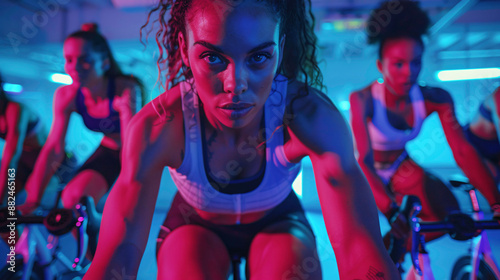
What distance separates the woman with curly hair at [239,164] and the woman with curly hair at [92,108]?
593 millimetres

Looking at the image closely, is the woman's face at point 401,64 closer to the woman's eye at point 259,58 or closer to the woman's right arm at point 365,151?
the woman's right arm at point 365,151

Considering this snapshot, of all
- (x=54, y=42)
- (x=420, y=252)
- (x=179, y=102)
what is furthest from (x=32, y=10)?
(x=420, y=252)

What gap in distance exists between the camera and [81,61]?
1119 mm

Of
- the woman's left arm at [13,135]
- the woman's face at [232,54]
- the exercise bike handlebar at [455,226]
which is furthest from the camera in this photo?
the woman's left arm at [13,135]

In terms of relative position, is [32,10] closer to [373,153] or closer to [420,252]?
[373,153]

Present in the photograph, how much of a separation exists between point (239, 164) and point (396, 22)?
2.85 feet

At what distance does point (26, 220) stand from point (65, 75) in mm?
603

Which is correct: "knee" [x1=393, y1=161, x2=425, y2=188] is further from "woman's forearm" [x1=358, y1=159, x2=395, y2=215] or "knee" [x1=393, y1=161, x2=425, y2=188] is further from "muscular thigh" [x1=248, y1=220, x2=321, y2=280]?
"muscular thigh" [x1=248, y1=220, x2=321, y2=280]

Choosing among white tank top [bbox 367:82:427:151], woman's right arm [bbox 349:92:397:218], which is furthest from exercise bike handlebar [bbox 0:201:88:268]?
white tank top [bbox 367:82:427:151]

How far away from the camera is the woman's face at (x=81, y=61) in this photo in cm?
111

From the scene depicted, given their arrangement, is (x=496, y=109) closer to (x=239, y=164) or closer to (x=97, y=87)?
(x=239, y=164)

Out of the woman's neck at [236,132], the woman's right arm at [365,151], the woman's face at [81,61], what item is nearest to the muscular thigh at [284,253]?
the woman's neck at [236,132]

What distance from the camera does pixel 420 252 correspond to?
32.7 inches

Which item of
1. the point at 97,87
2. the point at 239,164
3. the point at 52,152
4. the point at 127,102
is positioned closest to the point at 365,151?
the point at 239,164
